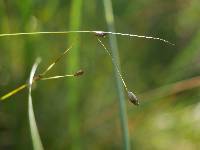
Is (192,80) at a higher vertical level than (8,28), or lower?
lower

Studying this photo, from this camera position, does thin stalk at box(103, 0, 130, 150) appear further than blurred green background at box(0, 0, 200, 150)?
No

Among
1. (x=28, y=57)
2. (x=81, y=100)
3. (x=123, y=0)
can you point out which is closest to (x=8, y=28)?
(x=28, y=57)

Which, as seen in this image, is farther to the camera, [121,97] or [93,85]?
[93,85]

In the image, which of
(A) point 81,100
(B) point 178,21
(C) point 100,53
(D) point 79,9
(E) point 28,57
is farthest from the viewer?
(B) point 178,21

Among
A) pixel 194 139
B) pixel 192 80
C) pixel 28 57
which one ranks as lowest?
pixel 194 139

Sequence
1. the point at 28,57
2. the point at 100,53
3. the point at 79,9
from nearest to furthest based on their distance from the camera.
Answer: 1. the point at 79,9
2. the point at 28,57
3. the point at 100,53

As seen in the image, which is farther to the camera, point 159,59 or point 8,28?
point 159,59

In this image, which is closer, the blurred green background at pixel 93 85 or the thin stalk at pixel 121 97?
the thin stalk at pixel 121 97

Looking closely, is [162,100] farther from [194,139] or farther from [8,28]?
[8,28]
